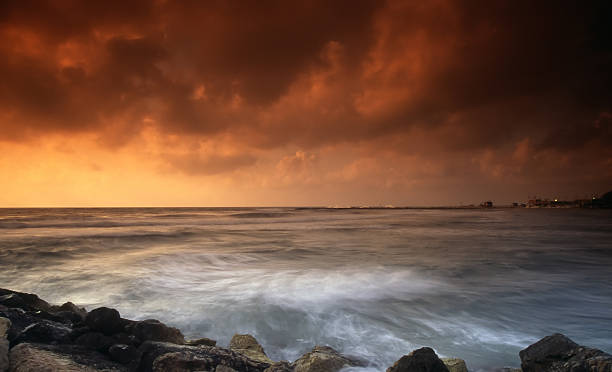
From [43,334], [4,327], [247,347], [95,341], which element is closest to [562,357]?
[247,347]

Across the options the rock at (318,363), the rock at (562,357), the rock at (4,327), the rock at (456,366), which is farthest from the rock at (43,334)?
the rock at (562,357)

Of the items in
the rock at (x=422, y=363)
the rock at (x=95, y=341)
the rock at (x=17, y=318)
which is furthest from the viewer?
the rock at (x=17, y=318)

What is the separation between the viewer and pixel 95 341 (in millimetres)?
3932

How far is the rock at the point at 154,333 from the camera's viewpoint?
4.18 meters

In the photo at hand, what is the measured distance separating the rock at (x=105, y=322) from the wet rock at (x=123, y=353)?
17.9 inches

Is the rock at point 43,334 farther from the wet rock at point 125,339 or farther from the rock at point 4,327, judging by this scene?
the wet rock at point 125,339

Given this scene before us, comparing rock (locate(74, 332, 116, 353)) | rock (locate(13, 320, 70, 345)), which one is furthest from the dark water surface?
rock (locate(13, 320, 70, 345))

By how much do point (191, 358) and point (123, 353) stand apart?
37.5 inches

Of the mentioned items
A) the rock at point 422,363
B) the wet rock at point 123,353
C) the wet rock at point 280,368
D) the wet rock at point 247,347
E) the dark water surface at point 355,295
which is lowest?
the dark water surface at point 355,295

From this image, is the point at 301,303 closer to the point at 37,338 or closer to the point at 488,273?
the point at 37,338

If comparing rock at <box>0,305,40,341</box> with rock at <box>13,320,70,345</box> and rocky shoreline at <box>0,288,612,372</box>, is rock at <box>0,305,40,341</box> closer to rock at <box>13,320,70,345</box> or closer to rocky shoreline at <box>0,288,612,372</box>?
rocky shoreline at <box>0,288,612,372</box>

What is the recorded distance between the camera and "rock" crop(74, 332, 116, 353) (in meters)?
3.87

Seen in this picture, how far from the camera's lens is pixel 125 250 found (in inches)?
675

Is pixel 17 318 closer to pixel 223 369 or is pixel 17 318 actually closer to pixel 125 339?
pixel 125 339
